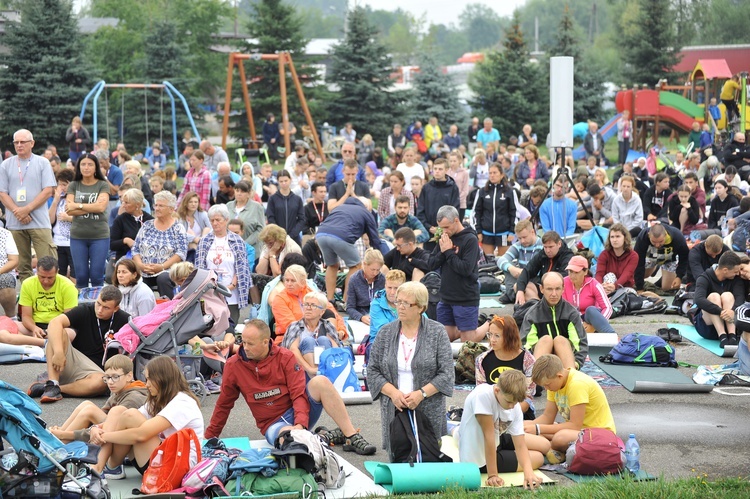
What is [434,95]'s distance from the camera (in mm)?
41844

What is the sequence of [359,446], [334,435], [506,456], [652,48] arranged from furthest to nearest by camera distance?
[652,48] < [334,435] < [359,446] < [506,456]

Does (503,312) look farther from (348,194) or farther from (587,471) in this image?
(587,471)

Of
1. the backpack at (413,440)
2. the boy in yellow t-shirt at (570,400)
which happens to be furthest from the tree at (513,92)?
the backpack at (413,440)

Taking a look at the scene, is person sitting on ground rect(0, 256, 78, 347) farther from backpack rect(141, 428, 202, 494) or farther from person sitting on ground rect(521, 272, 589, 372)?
person sitting on ground rect(521, 272, 589, 372)

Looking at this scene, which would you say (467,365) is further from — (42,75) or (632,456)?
(42,75)

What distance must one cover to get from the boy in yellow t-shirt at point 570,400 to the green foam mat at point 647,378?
2.09 meters

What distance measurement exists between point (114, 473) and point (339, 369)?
8.10ft

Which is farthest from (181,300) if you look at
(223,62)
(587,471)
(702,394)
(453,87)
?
(223,62)

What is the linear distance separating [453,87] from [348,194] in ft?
92.2

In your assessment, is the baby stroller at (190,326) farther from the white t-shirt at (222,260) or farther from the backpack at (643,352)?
the backpack at (643,352)

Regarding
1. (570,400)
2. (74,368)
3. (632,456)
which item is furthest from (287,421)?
(74,368)

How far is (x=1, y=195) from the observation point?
12523 millimetres

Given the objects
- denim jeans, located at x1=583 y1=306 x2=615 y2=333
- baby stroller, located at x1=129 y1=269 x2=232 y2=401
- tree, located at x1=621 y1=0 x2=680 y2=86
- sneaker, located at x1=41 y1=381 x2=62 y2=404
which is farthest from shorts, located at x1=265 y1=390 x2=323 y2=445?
tree, located at x1=621 y1=0 x2=680 y2=86

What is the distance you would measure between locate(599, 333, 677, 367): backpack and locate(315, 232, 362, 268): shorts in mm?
3444
